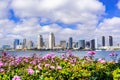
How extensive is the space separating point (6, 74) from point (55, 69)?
46.9 inches

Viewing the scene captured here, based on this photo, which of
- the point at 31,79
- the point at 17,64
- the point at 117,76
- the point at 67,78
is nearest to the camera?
the point at 117,76

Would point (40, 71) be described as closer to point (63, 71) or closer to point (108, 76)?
point (63, 71)

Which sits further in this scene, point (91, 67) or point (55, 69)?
point (91, 67)

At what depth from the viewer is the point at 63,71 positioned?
691cm

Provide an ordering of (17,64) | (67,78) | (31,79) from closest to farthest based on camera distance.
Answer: (31,79)
(67,78)
(17,64)

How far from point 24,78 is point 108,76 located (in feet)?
6.13

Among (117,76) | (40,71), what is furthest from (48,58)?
(117,76)

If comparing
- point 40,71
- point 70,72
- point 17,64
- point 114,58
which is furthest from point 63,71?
point 114,58

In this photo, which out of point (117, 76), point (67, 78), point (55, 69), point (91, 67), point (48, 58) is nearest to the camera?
point (117, 76)

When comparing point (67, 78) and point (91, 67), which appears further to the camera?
point (91, 67)

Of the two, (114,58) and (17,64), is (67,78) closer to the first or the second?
(17,64)

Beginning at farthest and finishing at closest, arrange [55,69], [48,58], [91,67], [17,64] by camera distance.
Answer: [48,58] < [17,64] < [91,67] < [55,69]

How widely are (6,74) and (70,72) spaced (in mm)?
1518

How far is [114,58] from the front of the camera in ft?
36.1
